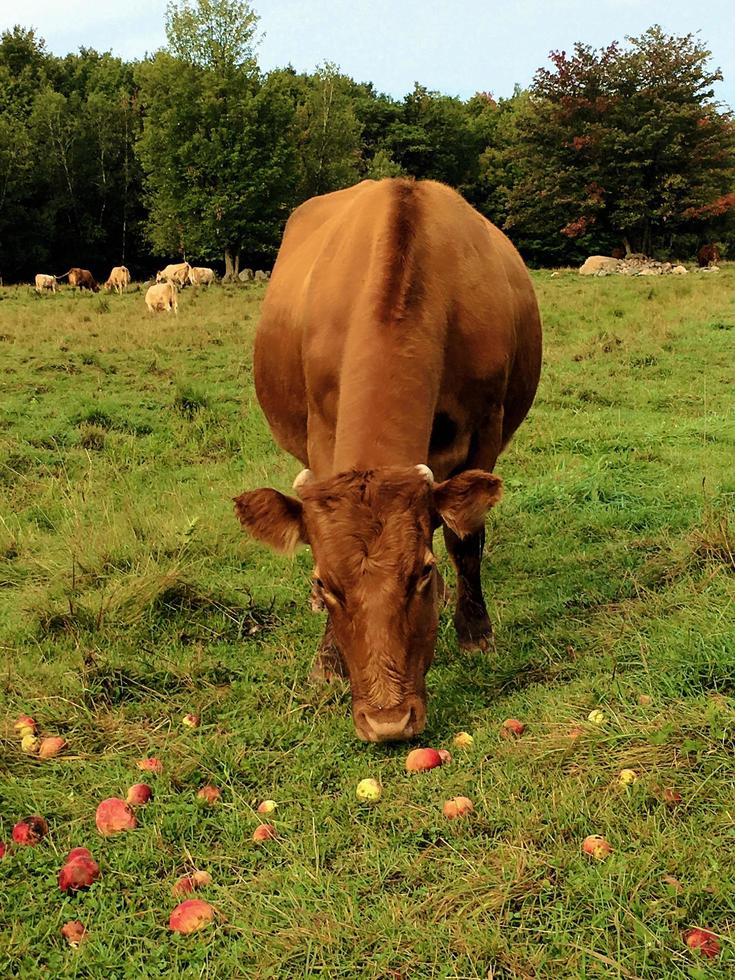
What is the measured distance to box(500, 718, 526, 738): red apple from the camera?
3488 millimetres

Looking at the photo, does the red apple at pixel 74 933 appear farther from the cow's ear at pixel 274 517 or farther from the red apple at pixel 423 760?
the cow's ear at pixel 274 517

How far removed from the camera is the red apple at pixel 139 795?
3.31 meters

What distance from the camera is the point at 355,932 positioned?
99.0 inches

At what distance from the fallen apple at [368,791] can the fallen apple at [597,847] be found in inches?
34.3

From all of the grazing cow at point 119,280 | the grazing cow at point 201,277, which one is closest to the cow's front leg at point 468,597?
the grazing cow at point 119,280

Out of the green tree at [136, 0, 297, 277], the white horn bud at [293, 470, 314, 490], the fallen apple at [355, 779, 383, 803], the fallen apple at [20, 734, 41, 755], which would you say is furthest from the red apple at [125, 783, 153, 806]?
the green tree at [136, 0, 297, 277]

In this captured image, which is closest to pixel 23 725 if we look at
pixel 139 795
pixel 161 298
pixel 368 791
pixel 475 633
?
pixel 139 795

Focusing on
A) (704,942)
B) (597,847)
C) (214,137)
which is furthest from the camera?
(214,137)

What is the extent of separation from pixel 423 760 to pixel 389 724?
0.79 ft

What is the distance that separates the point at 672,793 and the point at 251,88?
45724 mm

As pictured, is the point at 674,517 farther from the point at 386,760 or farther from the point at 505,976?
the point at 505,976

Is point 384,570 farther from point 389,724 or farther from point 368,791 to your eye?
point 368,791

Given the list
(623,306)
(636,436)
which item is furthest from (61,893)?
(623,306)

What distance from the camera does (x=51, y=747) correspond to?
3.69 metres
